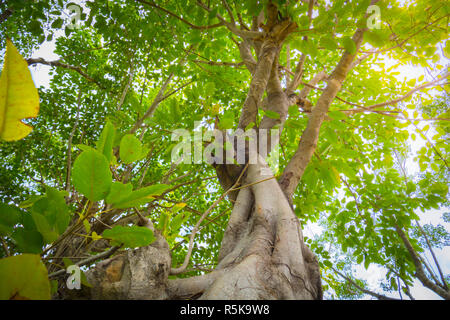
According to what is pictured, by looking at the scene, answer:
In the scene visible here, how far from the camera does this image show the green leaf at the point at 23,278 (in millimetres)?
291

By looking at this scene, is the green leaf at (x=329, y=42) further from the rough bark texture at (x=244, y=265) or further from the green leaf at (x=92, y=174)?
the green leaf at (x=92, y=174)

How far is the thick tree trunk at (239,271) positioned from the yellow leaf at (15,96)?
0.46 meters

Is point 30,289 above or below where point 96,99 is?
below

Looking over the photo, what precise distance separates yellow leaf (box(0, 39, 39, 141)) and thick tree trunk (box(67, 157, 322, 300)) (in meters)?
0.46

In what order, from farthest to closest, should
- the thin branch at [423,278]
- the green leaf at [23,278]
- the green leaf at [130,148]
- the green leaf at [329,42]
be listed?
the thin branch at [423,278] → the green leaf at [329,42] → the green leaf at [130,148] → the green leaf at [23,278]

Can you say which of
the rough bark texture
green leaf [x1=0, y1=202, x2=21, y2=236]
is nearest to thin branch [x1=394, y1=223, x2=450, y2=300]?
the rough bark texture

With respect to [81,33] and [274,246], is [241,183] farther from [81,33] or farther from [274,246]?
[81,33]

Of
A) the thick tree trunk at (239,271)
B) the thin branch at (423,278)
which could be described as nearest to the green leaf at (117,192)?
the thick tree trunk at (239,271)

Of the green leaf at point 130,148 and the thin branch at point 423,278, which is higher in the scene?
the green leaf at point 130,148

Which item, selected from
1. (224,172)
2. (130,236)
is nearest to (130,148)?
(130,236)

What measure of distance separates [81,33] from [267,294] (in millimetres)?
5802

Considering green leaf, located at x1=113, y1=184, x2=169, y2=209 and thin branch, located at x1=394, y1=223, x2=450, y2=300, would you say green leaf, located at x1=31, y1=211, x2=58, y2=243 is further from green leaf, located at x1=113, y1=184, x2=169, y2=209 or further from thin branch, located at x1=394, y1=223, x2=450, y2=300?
thin branch, located at x1=394, y1=223, x2=450, y2=300

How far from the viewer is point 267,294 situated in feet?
2.08
